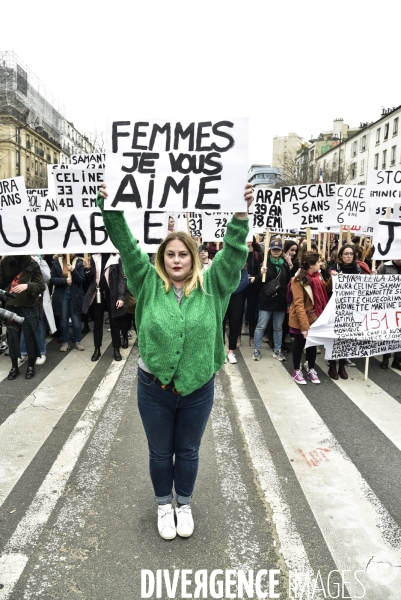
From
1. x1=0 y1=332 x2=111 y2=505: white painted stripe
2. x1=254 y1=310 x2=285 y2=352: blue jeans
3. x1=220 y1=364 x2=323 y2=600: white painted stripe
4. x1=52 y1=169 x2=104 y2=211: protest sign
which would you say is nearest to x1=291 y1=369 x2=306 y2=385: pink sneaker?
x1=220 y1=364 x2=323 y2=600: white painted stripe

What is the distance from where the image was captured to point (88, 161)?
11.1 meters

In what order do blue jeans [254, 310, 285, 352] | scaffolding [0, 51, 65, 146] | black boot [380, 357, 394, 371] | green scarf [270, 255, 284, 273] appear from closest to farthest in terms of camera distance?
black boot [380, 357, 394, 371] < blue jeans [254, 310, 285, 352] < green scarf [270, 255, 284, 273] < scaffolding [0, 51, 65, 146]

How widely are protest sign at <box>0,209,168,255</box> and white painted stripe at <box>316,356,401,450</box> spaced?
125 inches

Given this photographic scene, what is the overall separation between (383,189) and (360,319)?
151 inches

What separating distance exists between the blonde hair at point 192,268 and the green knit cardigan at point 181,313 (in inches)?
1.6

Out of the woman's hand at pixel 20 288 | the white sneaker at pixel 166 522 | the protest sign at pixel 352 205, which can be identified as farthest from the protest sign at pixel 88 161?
the white sneaker at pixel 166 522

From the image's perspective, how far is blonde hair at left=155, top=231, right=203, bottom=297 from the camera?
278 centimetres

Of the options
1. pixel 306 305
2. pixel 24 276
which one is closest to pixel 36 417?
pixel 24 276

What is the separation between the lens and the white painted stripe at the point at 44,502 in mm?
2664

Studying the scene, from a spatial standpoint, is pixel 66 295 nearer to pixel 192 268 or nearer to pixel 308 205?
pixel 308 205

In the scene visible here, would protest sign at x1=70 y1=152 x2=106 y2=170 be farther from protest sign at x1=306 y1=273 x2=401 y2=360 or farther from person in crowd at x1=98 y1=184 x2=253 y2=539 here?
person in crowd at x1=98 y1=184 x2=253 y2=539

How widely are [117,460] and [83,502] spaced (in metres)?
0.64

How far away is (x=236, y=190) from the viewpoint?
327 centimetres

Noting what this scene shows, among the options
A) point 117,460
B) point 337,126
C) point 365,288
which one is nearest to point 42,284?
point 117,460
